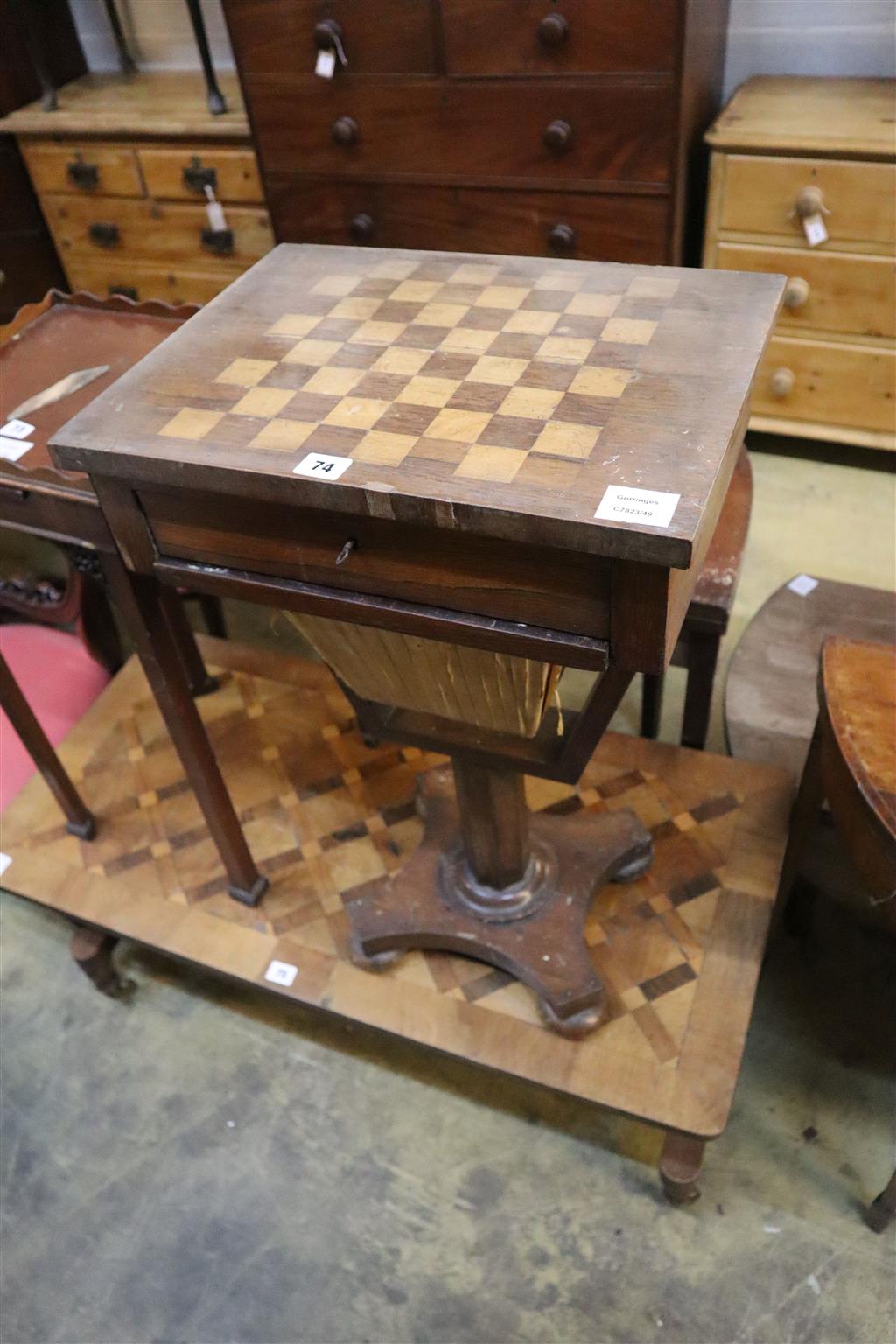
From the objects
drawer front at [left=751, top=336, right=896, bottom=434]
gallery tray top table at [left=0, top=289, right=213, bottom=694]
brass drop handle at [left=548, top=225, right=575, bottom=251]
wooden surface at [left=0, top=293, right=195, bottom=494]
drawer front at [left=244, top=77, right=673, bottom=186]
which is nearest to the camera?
gallery tray top table at [left=0, top=289, right=213, bottom=694]

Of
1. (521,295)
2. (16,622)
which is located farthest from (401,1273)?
(16,622)

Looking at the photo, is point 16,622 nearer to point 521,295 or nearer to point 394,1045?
point 394,1045

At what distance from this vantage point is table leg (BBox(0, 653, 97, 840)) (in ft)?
4.92

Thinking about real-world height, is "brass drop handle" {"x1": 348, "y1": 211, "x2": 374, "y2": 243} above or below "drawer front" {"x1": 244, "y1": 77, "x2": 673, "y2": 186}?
below

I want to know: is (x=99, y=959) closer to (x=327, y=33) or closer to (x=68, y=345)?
(x=68, y=345)

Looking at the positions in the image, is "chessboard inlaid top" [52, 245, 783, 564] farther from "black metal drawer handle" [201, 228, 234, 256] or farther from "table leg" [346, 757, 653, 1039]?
"black metal drawer handle" [201, 228, 234, 256]

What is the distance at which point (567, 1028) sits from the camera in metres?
1.32

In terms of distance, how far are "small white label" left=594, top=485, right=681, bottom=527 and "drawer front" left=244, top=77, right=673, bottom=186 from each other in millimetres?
1543

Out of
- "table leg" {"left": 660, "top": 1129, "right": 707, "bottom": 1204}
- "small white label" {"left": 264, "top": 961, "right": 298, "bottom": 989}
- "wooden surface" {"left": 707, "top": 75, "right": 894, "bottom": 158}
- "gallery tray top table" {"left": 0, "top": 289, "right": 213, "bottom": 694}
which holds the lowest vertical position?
"table leg" {"left": 660, "top": 1129, "right": 707, "bottom": 1204}

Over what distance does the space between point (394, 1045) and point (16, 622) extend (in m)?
1.30

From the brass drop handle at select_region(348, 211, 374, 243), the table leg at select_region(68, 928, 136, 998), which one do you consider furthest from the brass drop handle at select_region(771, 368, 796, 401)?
the table leg at select_region(68, 928, 136, 998)

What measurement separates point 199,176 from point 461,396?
6.71ft

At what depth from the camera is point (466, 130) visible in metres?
2.15

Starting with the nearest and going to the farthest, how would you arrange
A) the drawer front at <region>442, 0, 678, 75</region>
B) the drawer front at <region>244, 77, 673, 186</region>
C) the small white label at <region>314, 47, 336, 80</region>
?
the drawer front at <region>442, 0, 678, 75</region>, the drawer front at <region>244, 77, 673, 186</region>, the small white label at <region>314, 47, 336, 80</region>
